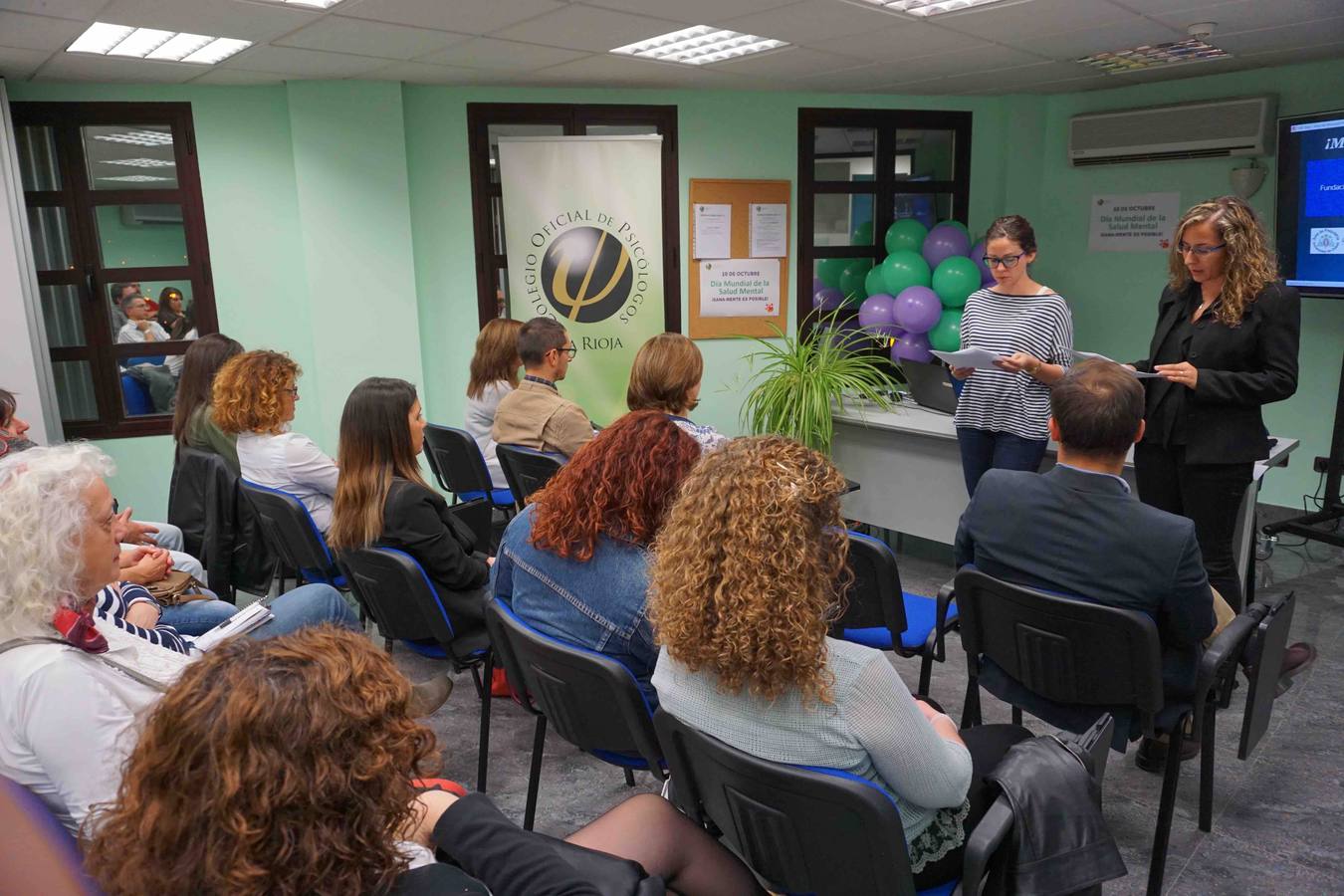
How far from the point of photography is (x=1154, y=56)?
4.59 m

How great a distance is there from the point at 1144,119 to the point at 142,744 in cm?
611

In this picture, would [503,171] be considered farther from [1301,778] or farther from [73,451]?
[1301,778]

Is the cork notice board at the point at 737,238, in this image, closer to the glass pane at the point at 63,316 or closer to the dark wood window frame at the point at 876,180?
the dark wood window frame at the point at 876,180

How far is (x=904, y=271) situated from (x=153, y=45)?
13.0 feet

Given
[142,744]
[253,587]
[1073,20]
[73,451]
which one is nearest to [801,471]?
[142,744]

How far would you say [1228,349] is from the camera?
8.46 feet

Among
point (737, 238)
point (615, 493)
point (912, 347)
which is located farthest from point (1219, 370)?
point (737, 238)

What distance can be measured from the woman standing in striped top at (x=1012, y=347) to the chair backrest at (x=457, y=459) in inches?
78.4

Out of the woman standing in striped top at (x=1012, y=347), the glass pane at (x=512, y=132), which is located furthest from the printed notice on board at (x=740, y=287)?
the woman standing in striped top at (x=1012, y=347)

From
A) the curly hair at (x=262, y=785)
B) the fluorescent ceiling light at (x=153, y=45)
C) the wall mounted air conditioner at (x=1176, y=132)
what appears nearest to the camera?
the curly hair at (x=262, y=785)

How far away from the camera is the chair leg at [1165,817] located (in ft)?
6.24

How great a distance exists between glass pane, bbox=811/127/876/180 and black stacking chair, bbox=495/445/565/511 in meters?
3.45

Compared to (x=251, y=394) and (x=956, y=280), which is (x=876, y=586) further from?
(x=956, y=280)

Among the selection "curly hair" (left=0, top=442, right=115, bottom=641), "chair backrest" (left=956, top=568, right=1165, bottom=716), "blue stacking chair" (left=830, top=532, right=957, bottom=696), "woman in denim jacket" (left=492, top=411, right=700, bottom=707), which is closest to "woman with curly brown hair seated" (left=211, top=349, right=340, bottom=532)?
"curly hair" (left=0, top=442, right=115, bottom=641)
